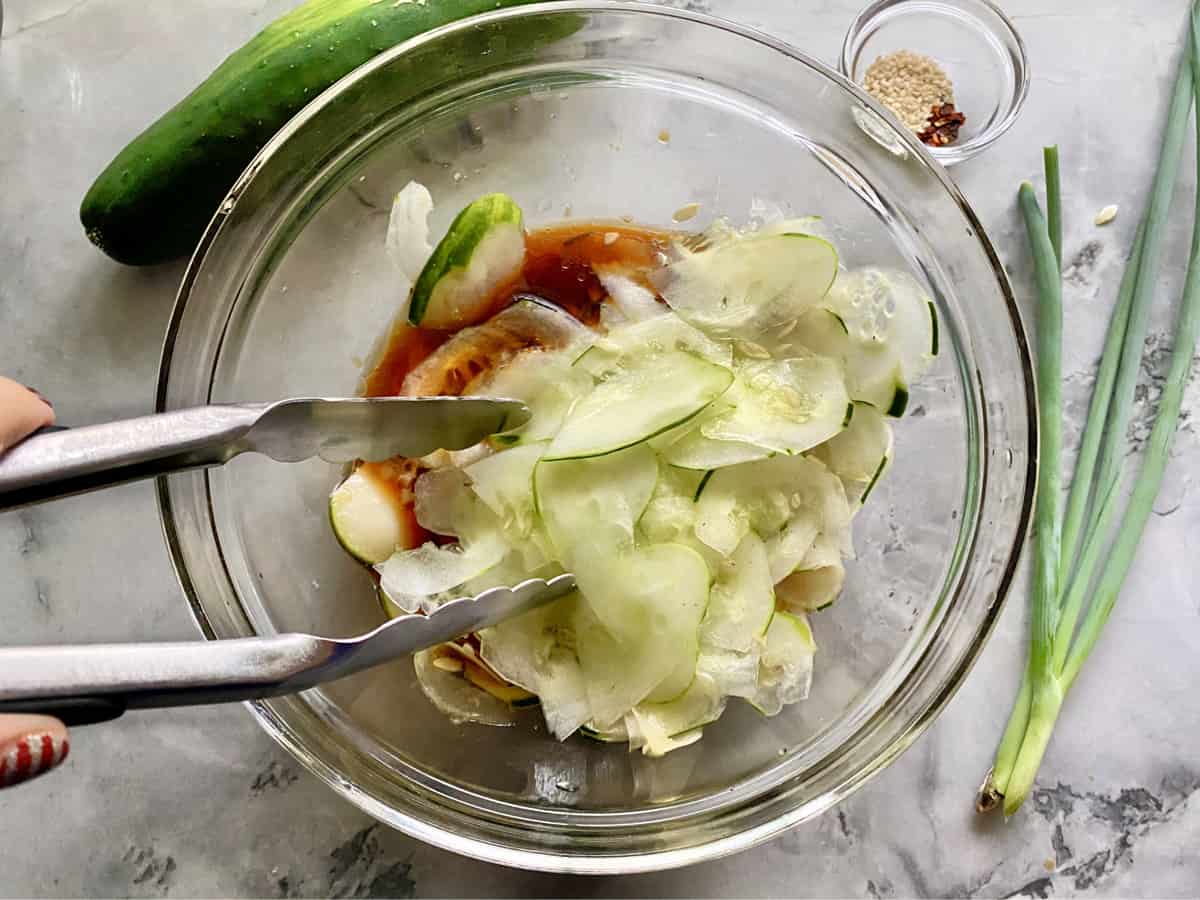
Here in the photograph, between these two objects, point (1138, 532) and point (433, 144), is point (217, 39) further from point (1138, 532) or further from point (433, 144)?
point (1138, 532)

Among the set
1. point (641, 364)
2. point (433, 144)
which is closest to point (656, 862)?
point (641, 364)

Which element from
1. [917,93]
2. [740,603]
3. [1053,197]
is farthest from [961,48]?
[740,603]

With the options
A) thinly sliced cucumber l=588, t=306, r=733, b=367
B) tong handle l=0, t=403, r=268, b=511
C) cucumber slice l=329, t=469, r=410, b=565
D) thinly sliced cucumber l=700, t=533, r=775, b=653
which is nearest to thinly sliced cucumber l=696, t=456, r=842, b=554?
thinly sliced cucumber l=700, t=533, r=775, b=653

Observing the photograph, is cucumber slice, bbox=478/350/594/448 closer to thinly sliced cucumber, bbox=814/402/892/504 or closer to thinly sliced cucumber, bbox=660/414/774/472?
thinly sliced cucumber, bbox=660/414/774/472

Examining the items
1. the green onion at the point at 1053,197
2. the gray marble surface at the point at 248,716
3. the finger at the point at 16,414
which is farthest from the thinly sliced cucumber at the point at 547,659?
the green onion at the point at 1053,197

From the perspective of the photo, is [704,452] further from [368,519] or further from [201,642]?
[201,642]

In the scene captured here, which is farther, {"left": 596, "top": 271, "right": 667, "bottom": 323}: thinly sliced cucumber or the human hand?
{"left": 596, "top": 271, "right": 667, "bottom": 323}: thinly sliced cucumber
